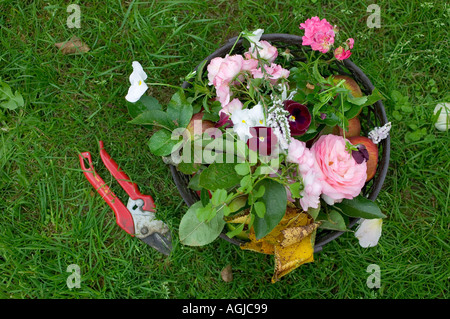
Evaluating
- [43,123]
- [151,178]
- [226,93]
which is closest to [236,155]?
[226,93]

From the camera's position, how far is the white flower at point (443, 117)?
4.59 feet

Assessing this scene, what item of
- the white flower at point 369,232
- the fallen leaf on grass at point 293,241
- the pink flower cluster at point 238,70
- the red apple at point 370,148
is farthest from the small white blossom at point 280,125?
the white flower at point 369,232

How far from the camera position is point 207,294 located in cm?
138

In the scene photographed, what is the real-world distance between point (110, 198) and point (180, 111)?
48cm

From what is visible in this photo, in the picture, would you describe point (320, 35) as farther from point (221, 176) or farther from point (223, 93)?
point (221, 176)

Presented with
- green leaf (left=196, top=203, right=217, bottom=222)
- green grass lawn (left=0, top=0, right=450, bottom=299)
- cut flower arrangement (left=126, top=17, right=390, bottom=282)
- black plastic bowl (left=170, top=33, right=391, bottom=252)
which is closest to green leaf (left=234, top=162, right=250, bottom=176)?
cut flower arrangement (left=126, top=17, right=390, bottom=282)

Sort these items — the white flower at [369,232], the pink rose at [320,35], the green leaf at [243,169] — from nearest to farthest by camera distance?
1. the green leaf at [243,169]
2. the pink rose at [320,35]
3. the white flower at [369,232]

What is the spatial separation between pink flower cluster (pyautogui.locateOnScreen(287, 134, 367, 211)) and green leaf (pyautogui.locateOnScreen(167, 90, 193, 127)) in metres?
0.28

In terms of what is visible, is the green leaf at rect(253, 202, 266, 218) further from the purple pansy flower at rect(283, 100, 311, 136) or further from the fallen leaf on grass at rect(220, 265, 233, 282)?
the fallen leaf on grass at rect(220, 265, 233, 282)

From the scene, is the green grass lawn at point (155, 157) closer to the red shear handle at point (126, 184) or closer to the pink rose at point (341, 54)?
the red shear handle at point (126, 184)

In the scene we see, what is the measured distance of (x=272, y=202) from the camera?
90 cm

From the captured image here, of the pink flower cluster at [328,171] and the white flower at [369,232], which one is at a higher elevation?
the pink flower cluster at [328,171]

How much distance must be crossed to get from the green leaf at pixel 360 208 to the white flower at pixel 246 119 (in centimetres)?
32
